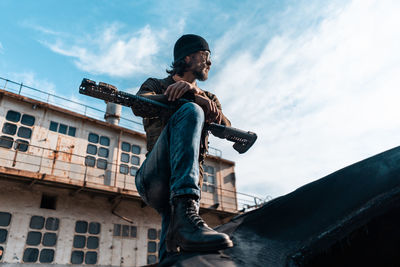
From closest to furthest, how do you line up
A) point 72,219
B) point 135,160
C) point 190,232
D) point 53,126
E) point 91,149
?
point 190,232 < point 72,219 < point 53,126 < point 91,149 < point 135,160

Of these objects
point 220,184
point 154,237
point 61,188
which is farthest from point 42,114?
point 220,184

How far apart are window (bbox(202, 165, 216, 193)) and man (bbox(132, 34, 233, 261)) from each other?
1464 centimetres

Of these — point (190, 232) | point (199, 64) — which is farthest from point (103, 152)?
point (190, 232)

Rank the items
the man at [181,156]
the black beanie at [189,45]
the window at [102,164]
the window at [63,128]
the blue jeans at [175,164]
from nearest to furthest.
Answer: the man at [181,156] → the blue jeans at [175,164] → the black beanie at [189,45] → the window at [63,128] → the window at [102,164]

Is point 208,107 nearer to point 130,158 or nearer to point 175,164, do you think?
point 175,164

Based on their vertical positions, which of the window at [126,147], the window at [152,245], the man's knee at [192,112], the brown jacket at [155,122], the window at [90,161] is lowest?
the man's knee at [192,112]

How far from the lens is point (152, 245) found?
12797 mm

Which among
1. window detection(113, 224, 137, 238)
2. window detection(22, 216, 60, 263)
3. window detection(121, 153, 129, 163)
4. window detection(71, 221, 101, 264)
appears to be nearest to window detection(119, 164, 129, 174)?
window detection(121, 153, 129, 163)

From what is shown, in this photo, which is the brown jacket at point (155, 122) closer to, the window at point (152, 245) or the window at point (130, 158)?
the window at point (152, 245)

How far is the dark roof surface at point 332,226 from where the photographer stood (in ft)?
2.85

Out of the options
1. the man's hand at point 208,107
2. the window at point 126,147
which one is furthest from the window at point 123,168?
the man's hand at point 208,107

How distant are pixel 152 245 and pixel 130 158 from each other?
4.38 metres

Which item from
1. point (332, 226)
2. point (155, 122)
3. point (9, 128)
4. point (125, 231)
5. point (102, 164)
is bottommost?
point (332, 226)

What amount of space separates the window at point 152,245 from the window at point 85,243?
231 centimetres
